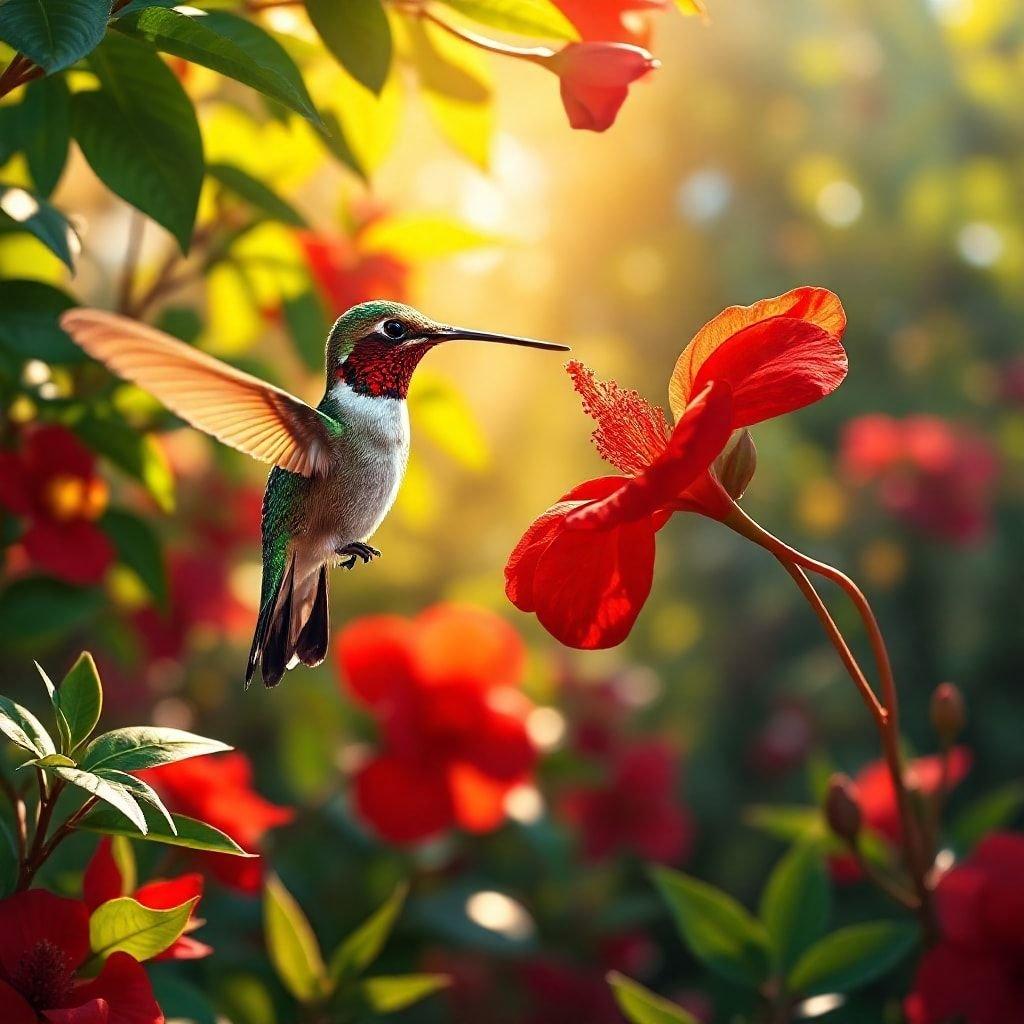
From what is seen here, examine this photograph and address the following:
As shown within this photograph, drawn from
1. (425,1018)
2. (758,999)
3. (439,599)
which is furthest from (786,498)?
(758,999)

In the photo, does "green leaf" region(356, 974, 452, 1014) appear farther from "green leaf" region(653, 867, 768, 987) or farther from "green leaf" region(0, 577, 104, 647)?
"green leaf" region(0, 577, 104, 647)

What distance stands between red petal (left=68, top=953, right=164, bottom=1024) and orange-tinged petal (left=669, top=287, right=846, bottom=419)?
299 mm

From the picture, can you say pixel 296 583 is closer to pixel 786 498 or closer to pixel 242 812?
pixel 242 812

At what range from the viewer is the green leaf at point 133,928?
487 mm

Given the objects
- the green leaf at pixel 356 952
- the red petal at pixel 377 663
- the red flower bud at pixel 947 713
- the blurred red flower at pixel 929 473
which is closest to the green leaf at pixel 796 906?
the red flower bud at pixel 947 713

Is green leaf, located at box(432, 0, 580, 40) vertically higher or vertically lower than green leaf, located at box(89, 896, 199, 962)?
higher

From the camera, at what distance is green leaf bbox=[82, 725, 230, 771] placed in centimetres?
46

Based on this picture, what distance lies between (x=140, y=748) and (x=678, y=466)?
21 centimetres

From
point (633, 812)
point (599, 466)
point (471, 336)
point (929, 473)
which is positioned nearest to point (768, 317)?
point (471, 336)

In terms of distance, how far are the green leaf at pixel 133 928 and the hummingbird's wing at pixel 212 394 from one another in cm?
17

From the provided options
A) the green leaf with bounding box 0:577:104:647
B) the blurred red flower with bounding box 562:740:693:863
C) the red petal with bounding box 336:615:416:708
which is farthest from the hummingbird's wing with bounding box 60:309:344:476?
the blurred red flower with bounding box 562:740:693:863

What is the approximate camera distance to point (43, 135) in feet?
2.19

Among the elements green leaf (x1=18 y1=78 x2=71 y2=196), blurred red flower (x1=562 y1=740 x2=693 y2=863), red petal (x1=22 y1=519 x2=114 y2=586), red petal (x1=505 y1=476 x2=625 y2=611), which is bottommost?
blurred red flower (x1=562 y1=740 x2=693 y2=863)

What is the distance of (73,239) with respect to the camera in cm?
58
